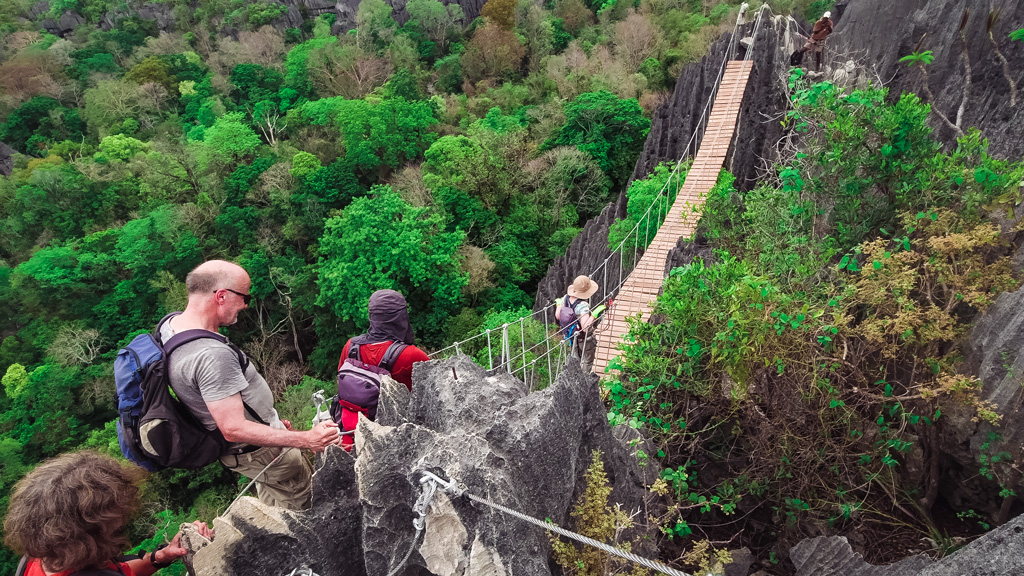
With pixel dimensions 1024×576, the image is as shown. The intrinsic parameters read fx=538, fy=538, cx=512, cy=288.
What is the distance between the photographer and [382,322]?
96.7 inches

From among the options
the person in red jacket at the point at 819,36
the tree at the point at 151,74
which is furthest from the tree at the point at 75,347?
the person in red jacket at the point at 819,36

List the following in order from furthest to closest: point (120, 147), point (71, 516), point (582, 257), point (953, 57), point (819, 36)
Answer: point (120, 147), point (582, 257), point (819, 36), point (953, 57), point (71, 516)

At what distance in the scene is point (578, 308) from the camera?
4.67 meters

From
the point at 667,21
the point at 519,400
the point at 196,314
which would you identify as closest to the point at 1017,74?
the point at 519,400

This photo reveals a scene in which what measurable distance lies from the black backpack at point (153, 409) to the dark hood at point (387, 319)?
645 mm

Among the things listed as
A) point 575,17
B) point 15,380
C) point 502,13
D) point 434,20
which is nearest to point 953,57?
point 15,380

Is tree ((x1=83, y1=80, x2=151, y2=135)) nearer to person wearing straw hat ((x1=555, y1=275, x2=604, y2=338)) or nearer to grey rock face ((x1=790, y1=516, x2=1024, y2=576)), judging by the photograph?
person wearing straw hat ((x1=555, y1=275, x2=604, y2=338))

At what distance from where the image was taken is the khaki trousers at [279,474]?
2.24 meters

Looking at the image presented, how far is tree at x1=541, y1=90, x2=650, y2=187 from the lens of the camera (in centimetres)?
1470

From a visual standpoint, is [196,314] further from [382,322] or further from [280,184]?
[280,184]

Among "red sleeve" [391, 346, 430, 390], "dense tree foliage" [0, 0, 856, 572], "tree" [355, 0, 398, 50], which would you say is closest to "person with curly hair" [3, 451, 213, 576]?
"red sleeve" [391, 346, 430, 390]

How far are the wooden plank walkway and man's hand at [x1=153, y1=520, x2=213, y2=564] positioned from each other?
7.42ft

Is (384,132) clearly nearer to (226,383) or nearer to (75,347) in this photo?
(75,347)

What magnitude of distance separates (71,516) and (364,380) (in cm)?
116
